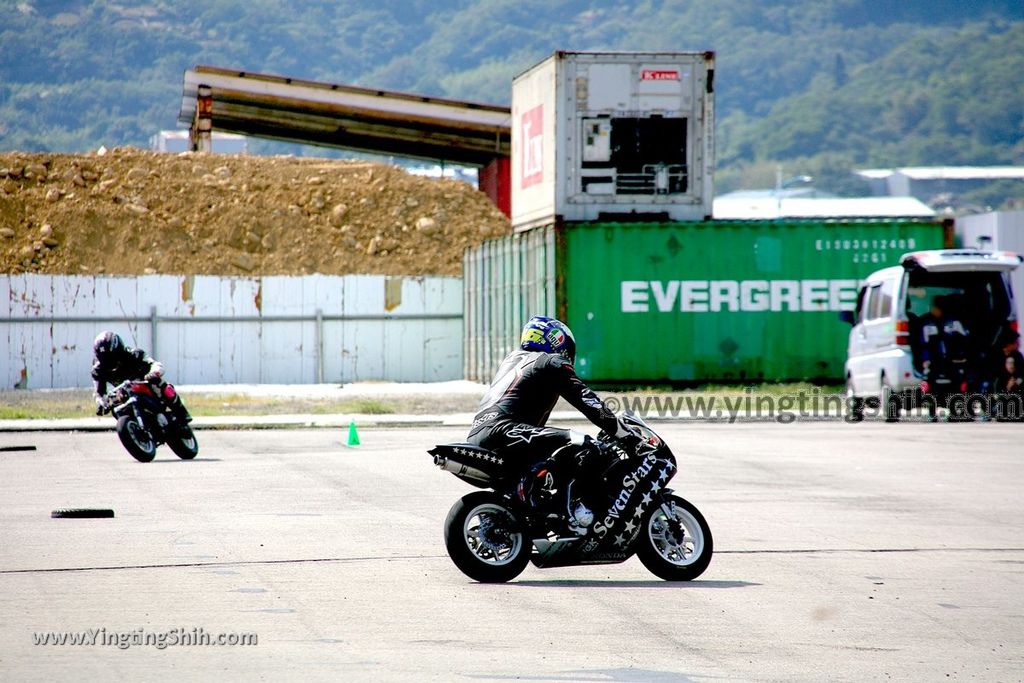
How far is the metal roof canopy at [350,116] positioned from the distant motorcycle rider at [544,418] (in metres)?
37.7

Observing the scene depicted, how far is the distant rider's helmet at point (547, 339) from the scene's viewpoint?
9.59m

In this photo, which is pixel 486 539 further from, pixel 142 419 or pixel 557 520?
pixel 142 419

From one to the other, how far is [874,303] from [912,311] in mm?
898

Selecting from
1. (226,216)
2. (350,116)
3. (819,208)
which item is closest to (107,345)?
(226,216)

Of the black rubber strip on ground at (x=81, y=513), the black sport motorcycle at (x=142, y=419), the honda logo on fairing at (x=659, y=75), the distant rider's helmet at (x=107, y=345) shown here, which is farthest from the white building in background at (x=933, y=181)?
the black rubber strip on ground at (x=81, y=513)

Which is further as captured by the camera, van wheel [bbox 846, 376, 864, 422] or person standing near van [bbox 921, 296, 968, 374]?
van wheel [bbox 846, 376, 864, 422]

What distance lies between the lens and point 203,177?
157ft

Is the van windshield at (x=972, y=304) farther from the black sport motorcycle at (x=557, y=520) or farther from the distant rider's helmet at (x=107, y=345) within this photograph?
the black sport motorcycle at (x=557, y=520)

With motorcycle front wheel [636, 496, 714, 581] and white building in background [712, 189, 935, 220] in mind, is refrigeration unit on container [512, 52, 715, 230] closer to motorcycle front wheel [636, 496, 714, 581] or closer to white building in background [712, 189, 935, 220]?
motorcycle front wheel [636, 496, 714, 581]

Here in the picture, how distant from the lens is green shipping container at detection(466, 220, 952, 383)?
30156 millimetres

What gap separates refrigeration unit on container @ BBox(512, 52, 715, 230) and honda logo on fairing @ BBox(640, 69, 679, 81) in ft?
0.07

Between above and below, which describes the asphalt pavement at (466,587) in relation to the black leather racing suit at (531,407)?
below

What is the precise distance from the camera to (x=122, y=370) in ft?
59.4

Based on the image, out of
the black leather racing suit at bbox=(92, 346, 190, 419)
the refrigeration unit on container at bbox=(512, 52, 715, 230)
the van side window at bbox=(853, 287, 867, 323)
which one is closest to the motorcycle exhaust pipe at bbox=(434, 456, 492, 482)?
the black leather racing suit at bbox=(92, 346, 190, 419)
